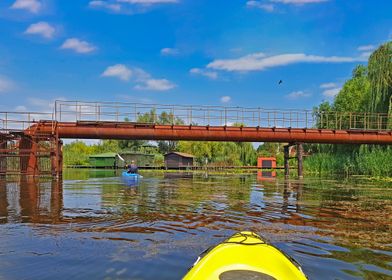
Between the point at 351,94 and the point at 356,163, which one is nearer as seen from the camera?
the point at 356,163

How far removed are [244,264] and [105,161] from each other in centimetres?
7582

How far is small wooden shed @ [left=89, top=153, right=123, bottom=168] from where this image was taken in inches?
3022

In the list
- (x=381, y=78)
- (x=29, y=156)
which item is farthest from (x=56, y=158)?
(x=381, y=78)

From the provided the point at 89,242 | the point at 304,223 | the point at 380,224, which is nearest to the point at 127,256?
the point at 89,242

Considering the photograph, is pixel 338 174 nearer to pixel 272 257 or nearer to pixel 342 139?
pixel 342 139

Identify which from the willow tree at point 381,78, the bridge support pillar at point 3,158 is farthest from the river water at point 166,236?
the willow tree at point 381,78

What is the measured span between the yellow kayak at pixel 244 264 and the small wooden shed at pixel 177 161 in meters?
65.9

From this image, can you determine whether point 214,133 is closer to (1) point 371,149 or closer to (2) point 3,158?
(1) point 371,149

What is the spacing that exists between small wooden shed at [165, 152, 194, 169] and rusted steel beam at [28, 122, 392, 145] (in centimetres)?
3633

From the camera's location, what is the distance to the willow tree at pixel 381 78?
36.1 metres

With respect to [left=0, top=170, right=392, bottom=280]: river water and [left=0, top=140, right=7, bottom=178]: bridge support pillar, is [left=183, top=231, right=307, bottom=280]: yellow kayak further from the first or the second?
[left=0, top=140, right=7, bottom=178]: bridge support pillar

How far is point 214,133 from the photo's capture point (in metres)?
35.2

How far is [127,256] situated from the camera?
24.7 ft

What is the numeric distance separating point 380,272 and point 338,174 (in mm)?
40474
